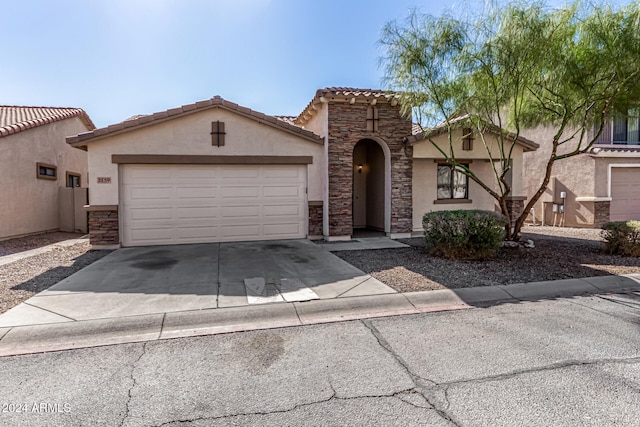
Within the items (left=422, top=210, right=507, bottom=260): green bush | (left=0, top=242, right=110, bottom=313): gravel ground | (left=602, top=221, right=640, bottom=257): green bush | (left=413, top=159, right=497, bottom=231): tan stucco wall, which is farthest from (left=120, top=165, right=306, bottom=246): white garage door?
(left=602, top=221, right=640, bottom=257): green bush

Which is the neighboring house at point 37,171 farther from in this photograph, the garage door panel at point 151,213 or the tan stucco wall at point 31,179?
the garage door panel at point 151,213

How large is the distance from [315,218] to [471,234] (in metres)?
4.98

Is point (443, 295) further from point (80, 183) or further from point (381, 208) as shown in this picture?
point (80, 183)

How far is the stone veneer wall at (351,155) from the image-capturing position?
37.2 feet

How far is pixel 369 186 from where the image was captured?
1445 cm

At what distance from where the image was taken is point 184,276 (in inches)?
276

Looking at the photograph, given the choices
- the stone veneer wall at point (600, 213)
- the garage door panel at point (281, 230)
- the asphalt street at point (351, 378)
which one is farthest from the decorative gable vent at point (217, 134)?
the stone veneer wall at point (600, 213)

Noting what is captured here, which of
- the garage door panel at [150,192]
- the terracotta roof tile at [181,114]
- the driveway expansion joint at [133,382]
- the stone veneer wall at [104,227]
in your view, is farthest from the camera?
the garage door panel at [150,192]

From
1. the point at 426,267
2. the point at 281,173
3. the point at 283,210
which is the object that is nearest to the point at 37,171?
the point at 281,173

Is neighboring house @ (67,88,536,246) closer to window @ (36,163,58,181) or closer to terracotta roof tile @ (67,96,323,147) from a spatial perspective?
terracotta roof tile @ (67,96,323,147)

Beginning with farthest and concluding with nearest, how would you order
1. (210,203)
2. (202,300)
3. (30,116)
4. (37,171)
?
1. (30,116)
2. (37,171)
3. (210,203)
4. (202,300)

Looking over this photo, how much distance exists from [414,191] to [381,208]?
133cm

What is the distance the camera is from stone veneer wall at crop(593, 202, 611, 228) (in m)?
15.4

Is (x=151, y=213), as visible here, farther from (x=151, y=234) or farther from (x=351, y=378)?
(x=351, y=378)
